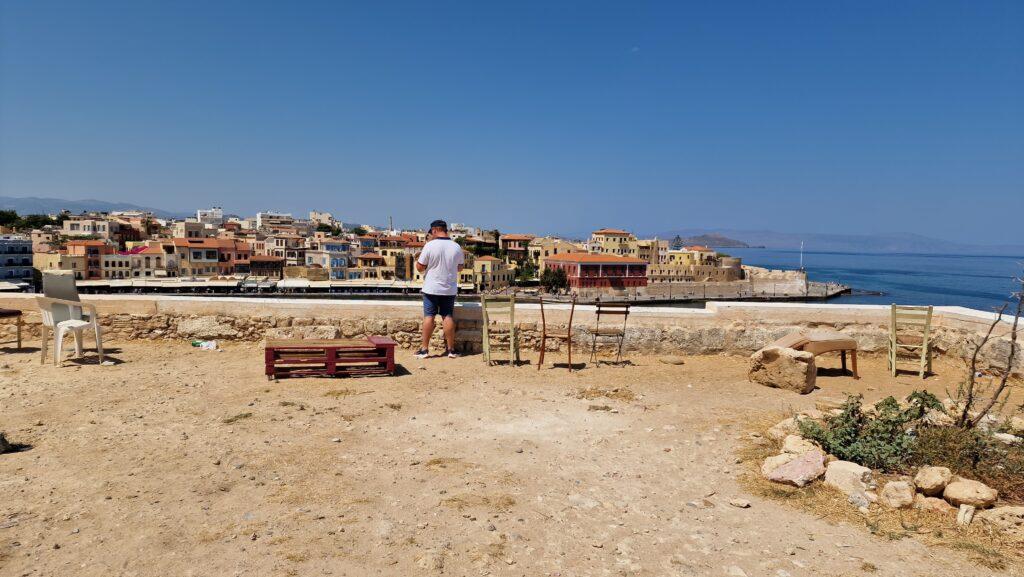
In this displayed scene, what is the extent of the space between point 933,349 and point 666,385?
14.6 feet

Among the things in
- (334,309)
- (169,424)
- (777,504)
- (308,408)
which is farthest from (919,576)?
(334,309)

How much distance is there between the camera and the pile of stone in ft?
10.2

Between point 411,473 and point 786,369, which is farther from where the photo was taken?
point 786,369

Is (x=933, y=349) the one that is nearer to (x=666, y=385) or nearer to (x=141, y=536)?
(x=666, y=385)

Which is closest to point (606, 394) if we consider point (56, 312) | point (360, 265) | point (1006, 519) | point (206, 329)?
point (1006, 519)

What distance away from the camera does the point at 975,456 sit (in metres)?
3.78

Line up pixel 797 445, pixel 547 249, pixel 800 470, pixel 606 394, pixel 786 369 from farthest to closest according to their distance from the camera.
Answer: pixel 547 249 < pixel 786 369 < pixel 606 394 < pixel 797 445 < pixel 800 470

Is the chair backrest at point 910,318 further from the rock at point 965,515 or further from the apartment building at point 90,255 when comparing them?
the apartment building at point 90,255

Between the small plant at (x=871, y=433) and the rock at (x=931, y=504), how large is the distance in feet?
1.59

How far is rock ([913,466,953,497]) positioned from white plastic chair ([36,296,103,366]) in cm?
838

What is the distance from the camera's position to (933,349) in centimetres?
782

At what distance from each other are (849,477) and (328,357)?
5305 mm

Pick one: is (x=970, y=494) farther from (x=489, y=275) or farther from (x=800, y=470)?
(x=489, y=275)

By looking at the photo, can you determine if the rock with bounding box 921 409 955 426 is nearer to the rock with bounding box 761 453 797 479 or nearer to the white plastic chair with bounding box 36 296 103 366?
the rock with bounding box 761 453 797 479
